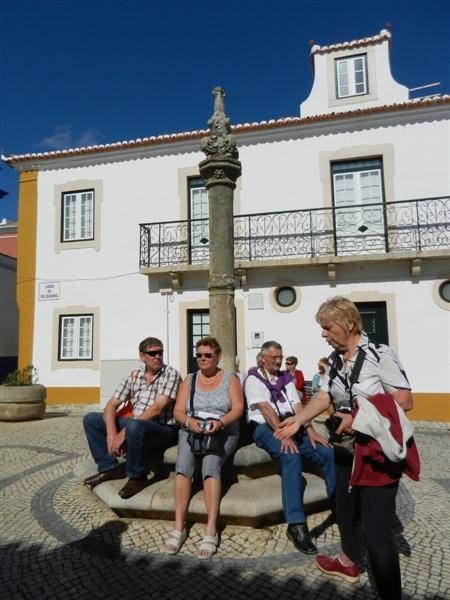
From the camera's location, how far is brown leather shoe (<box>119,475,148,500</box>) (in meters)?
3.49

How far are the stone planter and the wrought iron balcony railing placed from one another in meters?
4.24

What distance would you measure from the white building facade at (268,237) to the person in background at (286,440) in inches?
262

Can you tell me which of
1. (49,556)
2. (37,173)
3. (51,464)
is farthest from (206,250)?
(49,556)

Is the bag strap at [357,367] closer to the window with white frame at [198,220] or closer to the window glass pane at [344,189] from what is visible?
the window with white frame at [198,220]

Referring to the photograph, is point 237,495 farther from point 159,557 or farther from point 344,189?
point 344,189

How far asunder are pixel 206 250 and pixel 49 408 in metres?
5.92

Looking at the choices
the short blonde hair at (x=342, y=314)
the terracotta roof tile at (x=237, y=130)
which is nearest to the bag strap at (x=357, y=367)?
the short blonde hair at (x=342, y=314)

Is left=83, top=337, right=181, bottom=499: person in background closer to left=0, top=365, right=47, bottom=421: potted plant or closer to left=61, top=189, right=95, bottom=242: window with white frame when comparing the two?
left=0, top=365, right=47, bottom=421: potted plant

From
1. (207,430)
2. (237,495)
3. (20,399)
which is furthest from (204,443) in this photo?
(20,399)

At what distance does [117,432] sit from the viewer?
3.97 m

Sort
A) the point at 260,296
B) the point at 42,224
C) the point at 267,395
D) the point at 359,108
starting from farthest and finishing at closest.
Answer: the point at 42,224, the point at 359,108, the point at 260,296, the point at 267,395

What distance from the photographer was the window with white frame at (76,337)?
11789 mm

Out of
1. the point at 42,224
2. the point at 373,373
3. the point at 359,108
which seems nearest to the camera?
the point at 373,373

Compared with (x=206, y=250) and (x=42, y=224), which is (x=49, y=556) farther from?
(x=42, y=224)
